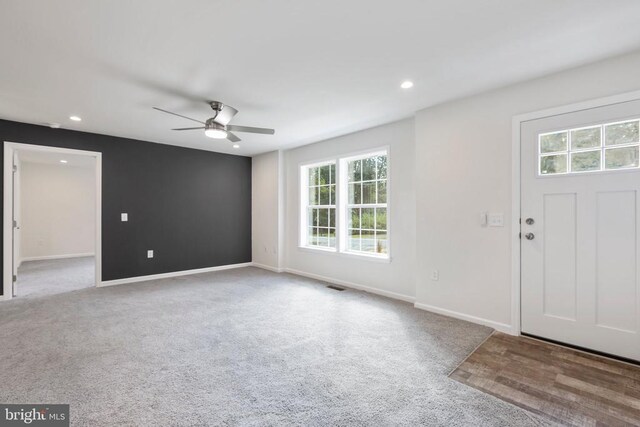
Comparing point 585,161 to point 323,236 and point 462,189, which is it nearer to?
point 462,189

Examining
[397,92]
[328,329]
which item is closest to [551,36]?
[397,92]

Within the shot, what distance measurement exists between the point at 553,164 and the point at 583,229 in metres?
0.63

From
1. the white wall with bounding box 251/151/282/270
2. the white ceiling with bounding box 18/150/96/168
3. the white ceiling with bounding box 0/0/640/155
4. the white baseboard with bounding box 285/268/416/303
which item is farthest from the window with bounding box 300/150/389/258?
the white ceiling with bounding box 18/150/96/168

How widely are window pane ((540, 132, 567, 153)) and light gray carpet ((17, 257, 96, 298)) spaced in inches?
254

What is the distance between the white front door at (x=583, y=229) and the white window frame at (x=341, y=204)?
1.73 metres

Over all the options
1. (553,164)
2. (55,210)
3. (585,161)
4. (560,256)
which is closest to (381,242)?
(560,256)

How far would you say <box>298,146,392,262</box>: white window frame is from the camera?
4266 millimetres

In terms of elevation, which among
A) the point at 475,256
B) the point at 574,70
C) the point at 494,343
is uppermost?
the point at 574,70

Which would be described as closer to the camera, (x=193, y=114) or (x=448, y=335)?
(x=448, y=335)

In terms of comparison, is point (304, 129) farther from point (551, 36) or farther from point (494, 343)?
point (494, 343)

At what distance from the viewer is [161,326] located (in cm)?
315

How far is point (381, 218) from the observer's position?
446 cm

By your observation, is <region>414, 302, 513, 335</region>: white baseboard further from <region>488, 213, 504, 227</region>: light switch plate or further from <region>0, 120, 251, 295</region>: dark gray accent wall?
<region>0, 120, 251, 295</region>: dark gray accent wall

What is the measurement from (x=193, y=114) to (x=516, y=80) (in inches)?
144
